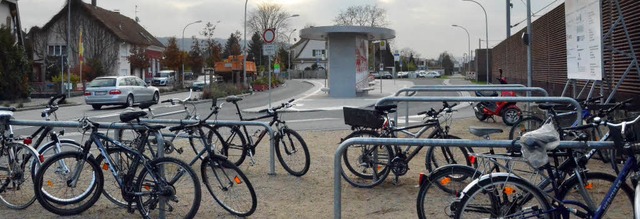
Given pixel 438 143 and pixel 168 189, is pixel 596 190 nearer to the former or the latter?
pixel 438 143

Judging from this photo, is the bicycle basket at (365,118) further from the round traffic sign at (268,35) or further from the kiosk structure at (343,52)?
the kiosk structure at (343,52)

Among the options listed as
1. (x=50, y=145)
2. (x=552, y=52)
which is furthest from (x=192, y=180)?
(x=552, y=52)

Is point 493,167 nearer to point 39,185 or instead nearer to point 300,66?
point 39,185

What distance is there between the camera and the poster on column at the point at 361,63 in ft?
102

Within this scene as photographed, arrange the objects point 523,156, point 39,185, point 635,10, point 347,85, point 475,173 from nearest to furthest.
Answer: point 523,156
point 475,173
point 39,185
point 635,10
point 347,85

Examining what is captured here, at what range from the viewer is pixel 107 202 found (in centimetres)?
650

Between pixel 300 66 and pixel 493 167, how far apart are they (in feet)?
373

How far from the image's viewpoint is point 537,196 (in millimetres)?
4293

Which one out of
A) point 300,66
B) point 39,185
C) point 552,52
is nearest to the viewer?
point 39,185

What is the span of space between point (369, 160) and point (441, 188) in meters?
2.36

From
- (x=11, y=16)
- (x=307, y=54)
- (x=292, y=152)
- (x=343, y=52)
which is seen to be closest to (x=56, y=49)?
(x=11, y=16)

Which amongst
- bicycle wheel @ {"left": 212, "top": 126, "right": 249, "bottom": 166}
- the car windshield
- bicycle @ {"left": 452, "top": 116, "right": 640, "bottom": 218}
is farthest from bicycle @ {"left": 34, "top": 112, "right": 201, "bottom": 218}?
the car windshield

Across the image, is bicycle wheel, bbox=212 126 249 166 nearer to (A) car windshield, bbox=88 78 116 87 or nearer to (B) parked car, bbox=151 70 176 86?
(A) car windshield, bbox=88 78 116 87

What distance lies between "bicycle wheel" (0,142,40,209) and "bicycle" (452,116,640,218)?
4.25 m
